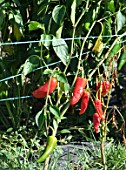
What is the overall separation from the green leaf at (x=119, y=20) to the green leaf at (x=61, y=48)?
12.9 inches

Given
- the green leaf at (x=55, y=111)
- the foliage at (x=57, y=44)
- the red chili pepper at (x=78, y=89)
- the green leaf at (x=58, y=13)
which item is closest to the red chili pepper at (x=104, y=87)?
→ the foliage at (x=57, y=44)

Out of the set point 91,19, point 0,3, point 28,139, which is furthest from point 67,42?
point 28,139

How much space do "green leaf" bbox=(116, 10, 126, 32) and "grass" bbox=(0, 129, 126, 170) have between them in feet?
2.15

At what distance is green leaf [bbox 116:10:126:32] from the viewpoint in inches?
104

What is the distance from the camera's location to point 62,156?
2.74 metres

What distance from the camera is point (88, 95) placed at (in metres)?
2.39

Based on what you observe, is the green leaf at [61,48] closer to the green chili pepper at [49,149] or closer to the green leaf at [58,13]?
the green leaf at [58,13]

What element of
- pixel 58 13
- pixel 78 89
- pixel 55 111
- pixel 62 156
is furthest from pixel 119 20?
pixel 62 156

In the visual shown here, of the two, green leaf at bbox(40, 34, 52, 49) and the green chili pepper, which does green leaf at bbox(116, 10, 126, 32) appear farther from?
the green chili pepper

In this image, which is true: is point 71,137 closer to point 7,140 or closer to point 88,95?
point 7,140

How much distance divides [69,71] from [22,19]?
1.40ft

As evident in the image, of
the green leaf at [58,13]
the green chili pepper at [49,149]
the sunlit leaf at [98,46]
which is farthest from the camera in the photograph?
the sunlit leaf at [98,46]

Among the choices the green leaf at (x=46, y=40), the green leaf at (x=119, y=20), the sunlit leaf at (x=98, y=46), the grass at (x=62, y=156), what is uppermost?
the green leaf at (x=119, y=20)

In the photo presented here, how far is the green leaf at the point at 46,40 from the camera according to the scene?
8.32 feet
